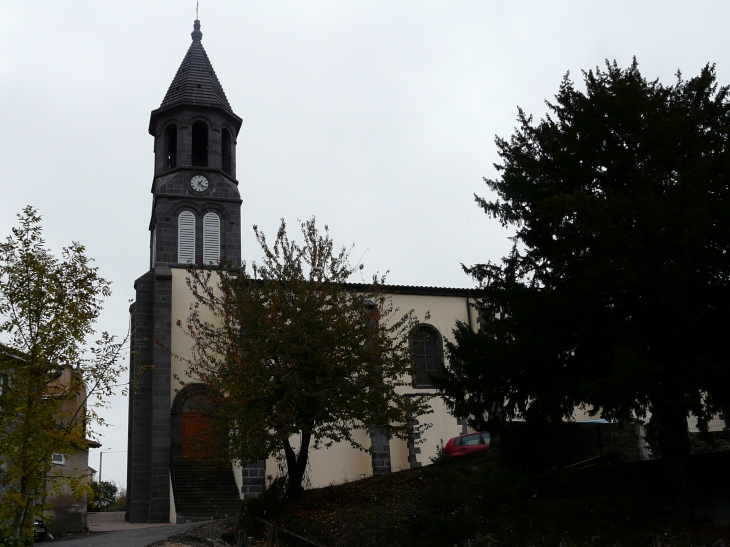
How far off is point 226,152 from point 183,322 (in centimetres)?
786

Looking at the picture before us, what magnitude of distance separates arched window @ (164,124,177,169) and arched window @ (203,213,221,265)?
2897 mm

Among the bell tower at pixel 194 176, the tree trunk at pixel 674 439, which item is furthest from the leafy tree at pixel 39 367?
the bell tower at pixel 194 176

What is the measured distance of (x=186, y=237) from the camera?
29.6 m

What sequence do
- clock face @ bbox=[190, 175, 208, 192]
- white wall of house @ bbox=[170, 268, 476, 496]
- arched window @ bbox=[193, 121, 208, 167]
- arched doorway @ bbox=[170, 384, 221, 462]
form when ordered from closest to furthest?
arched doorway @ bbox=[170, 384, 221, 462]
white wall of house @ bbox=[170, 268, 476, 496]
clock face @ bbox=[190, 175, 208, 192]
arched window @ bbox=[193, 121, 208, 167]

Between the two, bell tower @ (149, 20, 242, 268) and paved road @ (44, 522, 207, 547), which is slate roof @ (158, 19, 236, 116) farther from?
paved road @ (44, 522, 207, 547)

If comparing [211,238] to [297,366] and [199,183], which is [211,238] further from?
[297,366]

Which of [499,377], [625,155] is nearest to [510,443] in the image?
[499,377]

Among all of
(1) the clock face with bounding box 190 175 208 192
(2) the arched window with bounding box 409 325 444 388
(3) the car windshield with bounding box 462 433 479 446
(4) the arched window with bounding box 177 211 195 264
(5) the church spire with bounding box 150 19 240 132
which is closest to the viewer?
(3) the car windshield with bounding box 462 433 479 446

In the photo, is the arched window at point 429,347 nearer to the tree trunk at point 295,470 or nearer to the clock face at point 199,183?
the clock face at point 199,183

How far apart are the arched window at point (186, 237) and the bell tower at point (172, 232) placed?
0.04m

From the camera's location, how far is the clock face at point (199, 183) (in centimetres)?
3036

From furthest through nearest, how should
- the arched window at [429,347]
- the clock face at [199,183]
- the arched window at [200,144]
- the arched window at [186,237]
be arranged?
the arched window at [200,144]
the clock face at [199,183]
the arched window at [429,347]
the arched window at [186,237]

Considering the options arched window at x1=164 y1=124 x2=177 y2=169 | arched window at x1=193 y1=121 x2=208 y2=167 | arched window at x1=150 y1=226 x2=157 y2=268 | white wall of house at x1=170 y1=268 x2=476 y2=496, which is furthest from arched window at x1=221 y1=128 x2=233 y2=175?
white wall of house at x1=170 y1=268 x2=476 y2=496

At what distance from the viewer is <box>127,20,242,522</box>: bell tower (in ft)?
84.4
